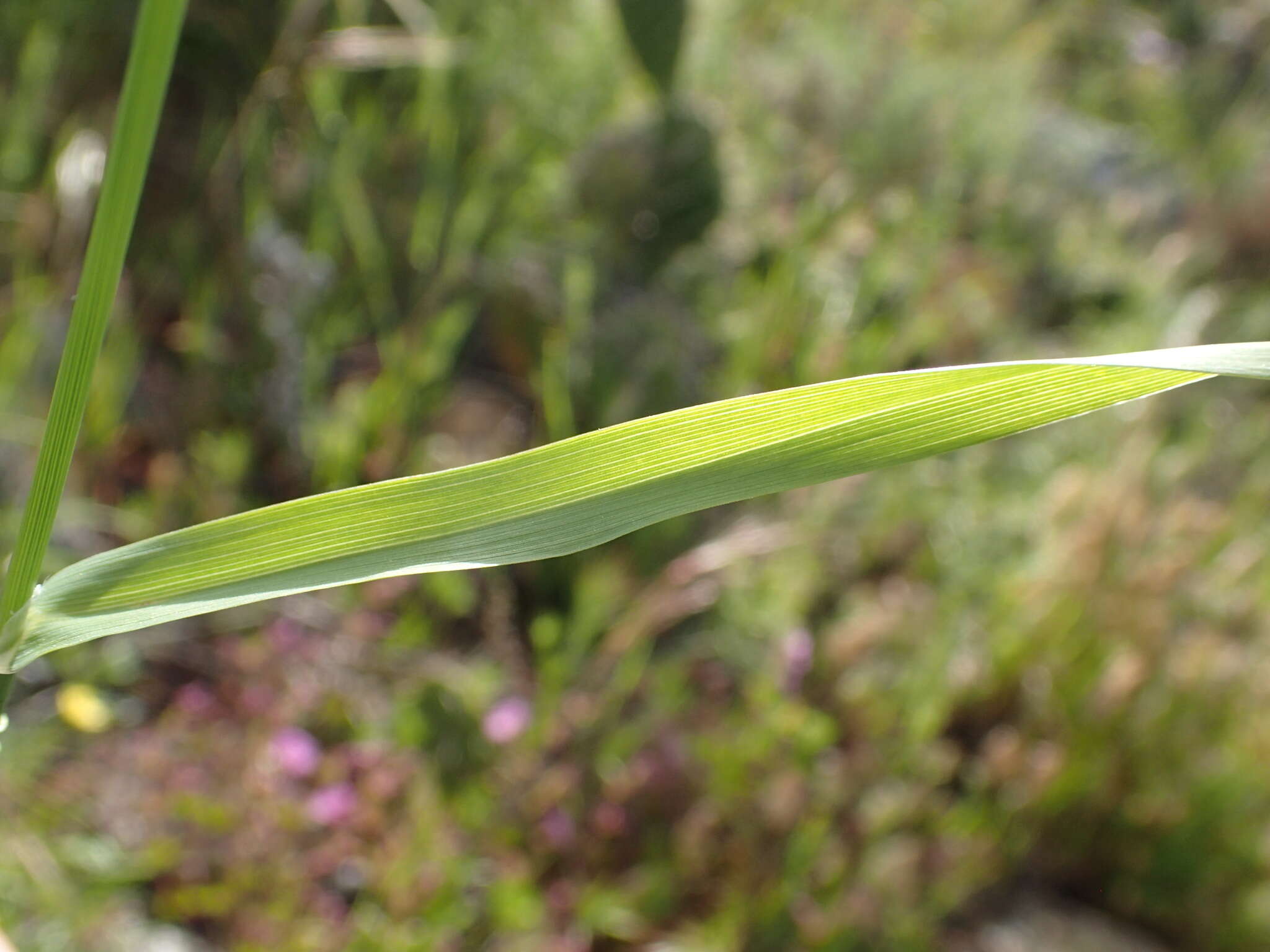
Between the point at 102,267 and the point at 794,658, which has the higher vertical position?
the point at 102,267

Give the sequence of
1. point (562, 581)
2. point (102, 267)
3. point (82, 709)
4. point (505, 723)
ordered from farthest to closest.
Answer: point (562, 581) < point (505, 723) < point (82, 709) < point (102, 267)

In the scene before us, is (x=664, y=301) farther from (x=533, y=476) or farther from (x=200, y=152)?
(x=533, y=476)

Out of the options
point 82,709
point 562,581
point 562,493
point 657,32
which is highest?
point 562,493

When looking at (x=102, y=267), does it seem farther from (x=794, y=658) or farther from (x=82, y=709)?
(x=794, y=658)

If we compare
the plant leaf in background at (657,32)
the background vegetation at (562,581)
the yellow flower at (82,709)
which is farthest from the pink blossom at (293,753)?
the plant leaf in background at (657,32)

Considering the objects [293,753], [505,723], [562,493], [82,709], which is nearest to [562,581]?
[505,723]

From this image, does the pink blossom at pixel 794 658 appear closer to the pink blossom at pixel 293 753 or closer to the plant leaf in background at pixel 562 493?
the pink blossom at pixel 293 753

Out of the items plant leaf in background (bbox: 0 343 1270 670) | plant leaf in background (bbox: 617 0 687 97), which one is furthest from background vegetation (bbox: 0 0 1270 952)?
plant leaf in background (bbox: 0 343 1270 670)

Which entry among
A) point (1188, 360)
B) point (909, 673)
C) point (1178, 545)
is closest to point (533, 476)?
point (1188, 360)

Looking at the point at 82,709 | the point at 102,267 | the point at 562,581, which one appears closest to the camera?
the point at 102,267
